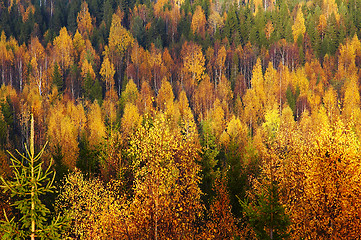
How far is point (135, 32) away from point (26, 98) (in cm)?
5647

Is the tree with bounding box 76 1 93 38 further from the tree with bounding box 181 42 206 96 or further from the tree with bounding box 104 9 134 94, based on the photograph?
the tree with bounding box 181 42 206 96

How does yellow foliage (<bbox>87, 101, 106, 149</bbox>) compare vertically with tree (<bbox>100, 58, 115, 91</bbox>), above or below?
below

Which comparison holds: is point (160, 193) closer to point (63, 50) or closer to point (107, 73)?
point (107, 73)

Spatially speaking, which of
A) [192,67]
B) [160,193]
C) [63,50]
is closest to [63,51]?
[63,50]

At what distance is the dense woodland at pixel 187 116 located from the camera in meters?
23.2

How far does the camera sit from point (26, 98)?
99938 mm

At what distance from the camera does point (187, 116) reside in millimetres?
80125

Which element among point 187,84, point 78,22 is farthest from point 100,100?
point 78,22

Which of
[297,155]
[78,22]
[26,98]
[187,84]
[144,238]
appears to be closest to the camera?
[144,238]

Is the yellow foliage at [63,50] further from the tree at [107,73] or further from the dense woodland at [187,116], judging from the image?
the tree at [107,73]

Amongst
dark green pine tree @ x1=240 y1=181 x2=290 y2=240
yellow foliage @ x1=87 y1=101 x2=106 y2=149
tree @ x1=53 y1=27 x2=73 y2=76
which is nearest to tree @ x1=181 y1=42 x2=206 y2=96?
yellow foliage @ x1=87 y1=101 x2=106 y2=149

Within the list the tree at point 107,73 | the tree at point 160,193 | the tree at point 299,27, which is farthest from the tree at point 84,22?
the tree at point 160,193

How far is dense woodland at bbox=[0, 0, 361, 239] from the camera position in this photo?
76.2 ft

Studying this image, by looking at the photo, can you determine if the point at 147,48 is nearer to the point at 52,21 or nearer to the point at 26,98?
the point at 52,21
